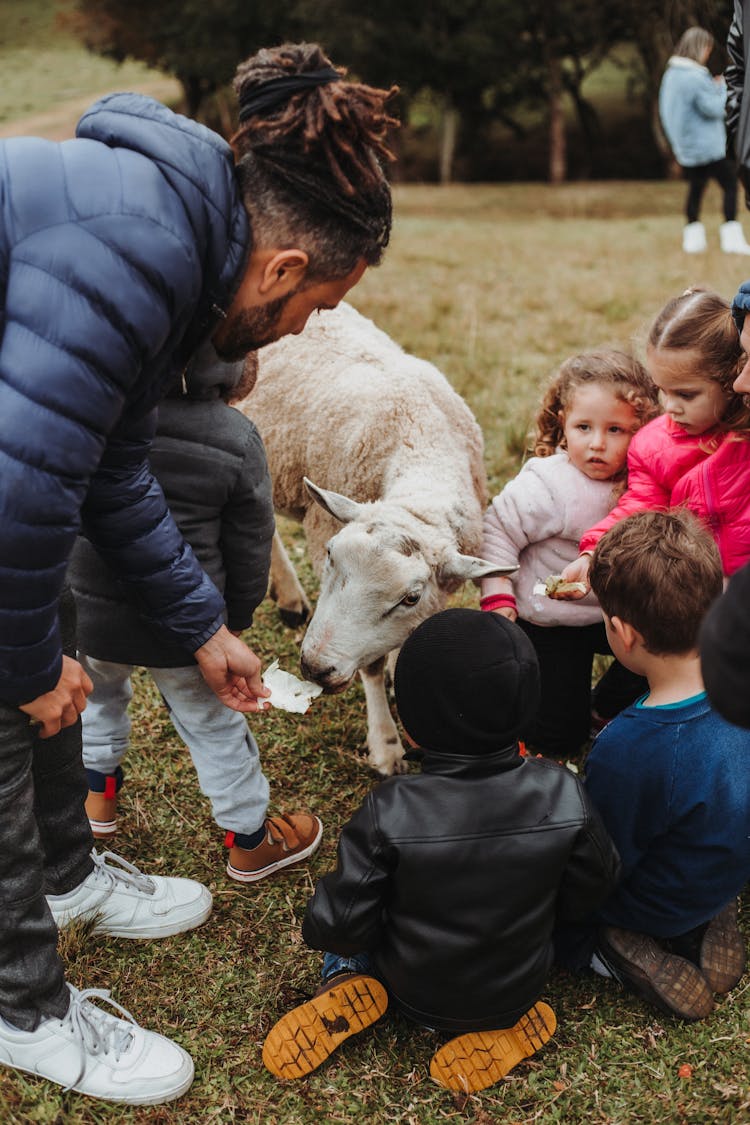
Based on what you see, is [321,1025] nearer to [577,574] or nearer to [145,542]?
[145,542]

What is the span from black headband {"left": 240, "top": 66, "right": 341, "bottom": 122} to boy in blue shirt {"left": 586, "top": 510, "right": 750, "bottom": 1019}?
151 cm

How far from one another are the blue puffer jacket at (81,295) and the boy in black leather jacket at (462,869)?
930 mm

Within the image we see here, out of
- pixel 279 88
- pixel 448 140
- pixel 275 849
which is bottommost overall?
pixel 275 849

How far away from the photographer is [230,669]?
270cm

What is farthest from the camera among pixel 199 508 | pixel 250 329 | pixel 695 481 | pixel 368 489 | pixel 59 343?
pixel 368 489

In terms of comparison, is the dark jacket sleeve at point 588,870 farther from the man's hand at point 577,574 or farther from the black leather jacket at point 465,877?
the man's hand at point 577,574

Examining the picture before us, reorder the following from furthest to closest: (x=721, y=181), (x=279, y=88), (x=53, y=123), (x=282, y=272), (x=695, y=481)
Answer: (x=53, y=123)
(x=721, y=181)
(x=695, y=481)
(x=282, y=272)
(x=279, y=88)

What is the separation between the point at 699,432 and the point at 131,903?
8.28ft

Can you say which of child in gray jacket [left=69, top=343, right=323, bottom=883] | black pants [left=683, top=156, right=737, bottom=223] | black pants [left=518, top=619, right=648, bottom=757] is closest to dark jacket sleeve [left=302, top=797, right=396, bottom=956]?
child in gray jacket [left=69, top=343, right=323, bottom=883]

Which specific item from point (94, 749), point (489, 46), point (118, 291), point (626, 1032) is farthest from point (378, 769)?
point (489, 46)

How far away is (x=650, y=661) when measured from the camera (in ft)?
9.23

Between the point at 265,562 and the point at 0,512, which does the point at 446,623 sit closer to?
the point at 265,562

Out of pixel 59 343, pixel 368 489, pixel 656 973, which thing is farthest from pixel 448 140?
pixel 59 343

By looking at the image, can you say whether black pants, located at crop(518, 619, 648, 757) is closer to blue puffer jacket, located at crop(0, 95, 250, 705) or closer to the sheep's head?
the sheep's head
